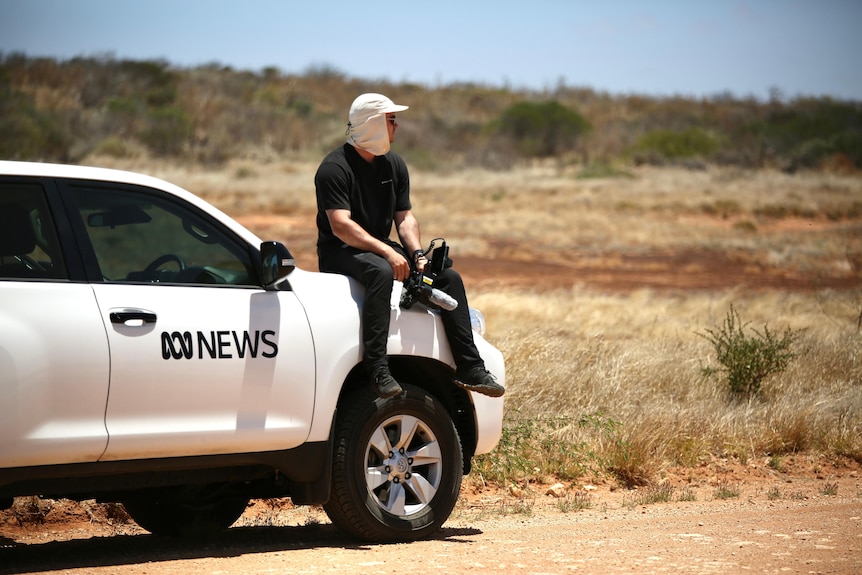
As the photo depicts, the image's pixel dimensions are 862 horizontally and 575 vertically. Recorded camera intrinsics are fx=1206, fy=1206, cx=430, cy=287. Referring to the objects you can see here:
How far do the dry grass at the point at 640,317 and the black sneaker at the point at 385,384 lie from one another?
2.73 metres

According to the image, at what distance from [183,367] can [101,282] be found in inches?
20.6

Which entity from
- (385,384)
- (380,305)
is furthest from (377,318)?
(385,384)

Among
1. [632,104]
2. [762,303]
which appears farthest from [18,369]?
[632,104]

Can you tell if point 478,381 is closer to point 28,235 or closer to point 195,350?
point 195,350

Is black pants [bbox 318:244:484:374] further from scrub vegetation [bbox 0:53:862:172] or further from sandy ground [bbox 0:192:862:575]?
scrub vegetation [bbox 0:53:862:172]

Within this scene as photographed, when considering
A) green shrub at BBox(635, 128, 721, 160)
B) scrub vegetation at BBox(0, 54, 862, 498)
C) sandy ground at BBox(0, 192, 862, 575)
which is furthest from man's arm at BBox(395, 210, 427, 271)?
green shrub at BBox(635, 128, 721, 160)

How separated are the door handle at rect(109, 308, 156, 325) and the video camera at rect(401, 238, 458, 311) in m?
1.40

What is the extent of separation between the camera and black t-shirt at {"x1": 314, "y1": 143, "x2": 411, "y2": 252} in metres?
6.38

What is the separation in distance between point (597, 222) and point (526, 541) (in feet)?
83.1

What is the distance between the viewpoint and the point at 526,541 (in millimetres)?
6289

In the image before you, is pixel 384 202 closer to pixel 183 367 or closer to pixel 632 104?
pixel 183 367

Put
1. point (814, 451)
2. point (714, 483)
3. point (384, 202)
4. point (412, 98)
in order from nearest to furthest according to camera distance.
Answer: point (384, 202), point (714, 483), point (814, 451), point (412, 98)

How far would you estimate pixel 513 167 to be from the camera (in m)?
51.3

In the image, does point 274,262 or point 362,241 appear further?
point 362,241
